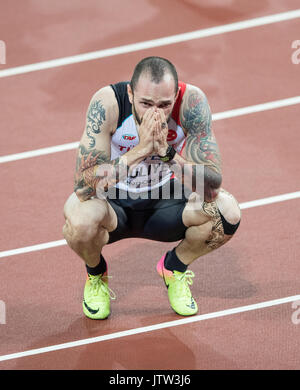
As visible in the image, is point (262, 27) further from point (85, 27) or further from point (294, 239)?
point (294, 239)

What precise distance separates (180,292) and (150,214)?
53 centimetres

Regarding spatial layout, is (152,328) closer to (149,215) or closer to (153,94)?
(149,215)

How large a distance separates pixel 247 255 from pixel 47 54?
10.6ft

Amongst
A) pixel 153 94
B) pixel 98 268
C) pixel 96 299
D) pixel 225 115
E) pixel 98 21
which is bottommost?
pixel 96 299

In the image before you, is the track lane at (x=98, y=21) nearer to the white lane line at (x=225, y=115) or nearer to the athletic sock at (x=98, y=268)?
the white lane line at (x=225, y=115)

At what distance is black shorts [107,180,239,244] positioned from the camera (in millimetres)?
4582

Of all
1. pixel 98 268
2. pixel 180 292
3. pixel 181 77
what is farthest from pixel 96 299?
pixel 181 77

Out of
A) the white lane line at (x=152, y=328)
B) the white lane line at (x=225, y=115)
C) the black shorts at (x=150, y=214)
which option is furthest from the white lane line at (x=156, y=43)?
the white lane line at (x=152, y=328)

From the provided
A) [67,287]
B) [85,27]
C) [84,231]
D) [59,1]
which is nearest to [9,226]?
[67,287]

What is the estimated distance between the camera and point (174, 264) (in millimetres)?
4730

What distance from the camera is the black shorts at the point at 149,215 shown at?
180 inches

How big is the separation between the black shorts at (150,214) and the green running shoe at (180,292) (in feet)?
0.85

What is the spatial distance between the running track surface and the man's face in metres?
1.37

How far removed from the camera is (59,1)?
7914 millimetres
